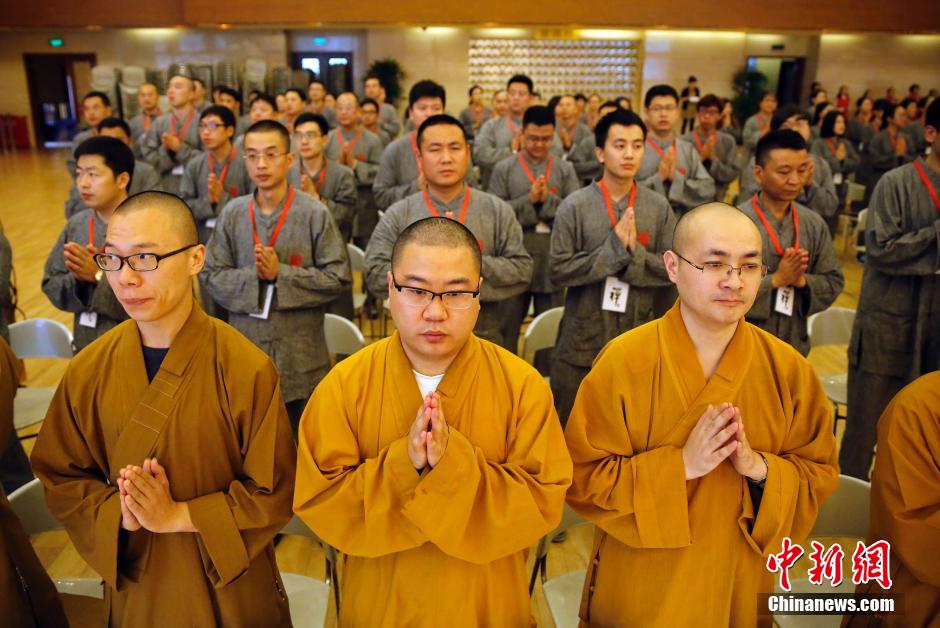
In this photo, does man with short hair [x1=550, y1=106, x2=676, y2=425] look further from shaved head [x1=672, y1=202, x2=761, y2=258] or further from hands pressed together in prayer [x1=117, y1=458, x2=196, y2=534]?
hands pressed together in prayer [x1=117, y1=458, x2=196, y2=534]

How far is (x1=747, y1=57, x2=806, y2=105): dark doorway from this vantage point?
2116 centimetres

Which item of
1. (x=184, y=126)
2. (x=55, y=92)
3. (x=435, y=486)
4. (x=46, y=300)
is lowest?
(x=46, y=300)

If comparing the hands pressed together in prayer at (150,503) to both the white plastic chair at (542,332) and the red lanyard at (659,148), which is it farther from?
the red lanyard at (659,148)

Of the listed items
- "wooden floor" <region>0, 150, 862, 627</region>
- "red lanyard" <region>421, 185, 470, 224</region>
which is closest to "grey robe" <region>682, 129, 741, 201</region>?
→ "wooden floor" <region>0, 150, 862, 627</region>

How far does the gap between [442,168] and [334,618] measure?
7.33 ft

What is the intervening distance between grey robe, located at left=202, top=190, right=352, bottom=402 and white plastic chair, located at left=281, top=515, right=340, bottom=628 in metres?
1.27

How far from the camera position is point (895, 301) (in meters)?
4.16

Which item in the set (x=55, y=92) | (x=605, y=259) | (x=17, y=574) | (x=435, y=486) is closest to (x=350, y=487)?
(x=435, y=486)

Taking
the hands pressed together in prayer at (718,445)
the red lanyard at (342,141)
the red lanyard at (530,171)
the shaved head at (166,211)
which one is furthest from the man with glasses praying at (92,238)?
the red lanyard at (342,141)

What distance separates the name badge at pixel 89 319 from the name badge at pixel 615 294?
2.61 meters

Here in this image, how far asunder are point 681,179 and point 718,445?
481 cm

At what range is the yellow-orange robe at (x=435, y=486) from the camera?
1988mm

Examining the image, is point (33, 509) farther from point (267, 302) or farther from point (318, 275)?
point (318, 275)

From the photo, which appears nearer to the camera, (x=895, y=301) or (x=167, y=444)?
(x=167, y=444)
